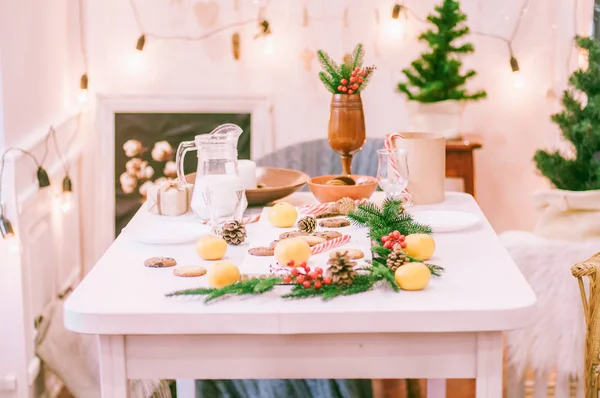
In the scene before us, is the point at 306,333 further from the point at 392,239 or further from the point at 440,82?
the point at 440,82

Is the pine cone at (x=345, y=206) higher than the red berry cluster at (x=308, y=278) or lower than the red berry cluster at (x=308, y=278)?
higher

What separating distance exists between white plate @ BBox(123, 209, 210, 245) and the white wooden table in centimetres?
31

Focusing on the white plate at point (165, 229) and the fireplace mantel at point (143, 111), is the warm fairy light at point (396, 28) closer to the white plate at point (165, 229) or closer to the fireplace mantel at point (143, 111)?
the fireplace mantel at point (143, 111)

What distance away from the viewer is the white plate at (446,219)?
1.80 m

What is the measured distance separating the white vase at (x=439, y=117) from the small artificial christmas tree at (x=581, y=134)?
0.56 metres

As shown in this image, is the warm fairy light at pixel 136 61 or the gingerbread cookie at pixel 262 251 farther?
the warm fairy light at pixel 136 61

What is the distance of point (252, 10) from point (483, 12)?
0.96 meters

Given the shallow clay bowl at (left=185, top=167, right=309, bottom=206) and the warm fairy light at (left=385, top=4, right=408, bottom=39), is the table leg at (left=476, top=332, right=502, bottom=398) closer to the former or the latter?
the shallow clay bowl at (left=185, top=167, right=309, bottom=206)

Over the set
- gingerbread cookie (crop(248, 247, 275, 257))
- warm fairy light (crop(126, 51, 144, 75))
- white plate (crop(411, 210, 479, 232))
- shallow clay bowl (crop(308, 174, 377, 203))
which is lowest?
gingerbread cookie (crop(248, 247, 275, 257))

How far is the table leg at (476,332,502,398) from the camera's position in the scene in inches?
52.9

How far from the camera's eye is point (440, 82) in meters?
3.08

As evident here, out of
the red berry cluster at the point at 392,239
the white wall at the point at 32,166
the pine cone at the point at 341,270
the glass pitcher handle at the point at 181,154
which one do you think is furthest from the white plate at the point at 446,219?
the white wall at the point at 32,166

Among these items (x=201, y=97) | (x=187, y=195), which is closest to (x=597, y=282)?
(x=187, y=195)

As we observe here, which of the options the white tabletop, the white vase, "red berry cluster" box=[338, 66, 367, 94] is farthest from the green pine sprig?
the white vase
